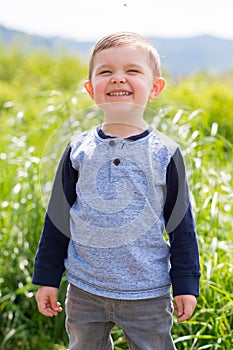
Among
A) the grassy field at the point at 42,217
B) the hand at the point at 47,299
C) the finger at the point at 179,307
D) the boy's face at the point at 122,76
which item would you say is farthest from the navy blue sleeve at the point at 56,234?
the finger at the point at 179,307

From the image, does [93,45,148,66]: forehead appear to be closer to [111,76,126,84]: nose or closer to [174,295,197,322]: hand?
[111,76,126,84]: nose

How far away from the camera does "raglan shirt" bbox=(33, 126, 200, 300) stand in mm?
1846

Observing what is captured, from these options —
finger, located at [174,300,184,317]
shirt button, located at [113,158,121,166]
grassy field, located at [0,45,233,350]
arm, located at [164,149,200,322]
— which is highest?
shirt button, located at [113,158,121,166]

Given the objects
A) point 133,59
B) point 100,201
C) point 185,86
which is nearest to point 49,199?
point 100,201

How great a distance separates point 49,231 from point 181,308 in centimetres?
45

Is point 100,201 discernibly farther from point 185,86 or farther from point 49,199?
point 185,86

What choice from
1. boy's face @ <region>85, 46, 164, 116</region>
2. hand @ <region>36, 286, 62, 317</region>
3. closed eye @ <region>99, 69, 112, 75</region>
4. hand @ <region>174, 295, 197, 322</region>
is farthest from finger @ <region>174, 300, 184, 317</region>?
closed eye @ <region>99, 69, 112, 75</region>

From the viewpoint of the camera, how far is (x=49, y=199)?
2043 mm

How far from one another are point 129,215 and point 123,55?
445 mm

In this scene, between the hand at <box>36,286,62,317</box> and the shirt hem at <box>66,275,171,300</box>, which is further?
the hand at <box>36,286,62,317</box>

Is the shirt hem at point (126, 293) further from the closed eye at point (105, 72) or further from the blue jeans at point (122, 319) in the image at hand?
the closed eye at point (105, 72)

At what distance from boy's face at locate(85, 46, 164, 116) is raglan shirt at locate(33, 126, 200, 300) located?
0.11 m

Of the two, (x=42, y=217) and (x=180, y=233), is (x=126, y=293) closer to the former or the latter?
(x=180, y=233)

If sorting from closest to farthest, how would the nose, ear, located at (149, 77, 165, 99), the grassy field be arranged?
the nose → ear, located at (149, 77, 165, 99) → the grassy field
